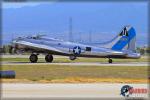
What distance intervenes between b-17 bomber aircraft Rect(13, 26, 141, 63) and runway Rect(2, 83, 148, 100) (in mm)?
28900

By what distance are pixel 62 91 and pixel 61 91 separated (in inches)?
1.8

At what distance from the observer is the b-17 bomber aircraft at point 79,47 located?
5209 centimetres

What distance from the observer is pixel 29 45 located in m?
52.2

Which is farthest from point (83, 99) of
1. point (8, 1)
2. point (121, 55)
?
point (121, 55)

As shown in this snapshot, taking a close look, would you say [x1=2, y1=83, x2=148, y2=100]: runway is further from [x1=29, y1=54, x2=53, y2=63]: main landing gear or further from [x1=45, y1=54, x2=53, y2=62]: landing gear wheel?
[x1=45, y1=54, x2=53, y2=62]: landing gear wheel

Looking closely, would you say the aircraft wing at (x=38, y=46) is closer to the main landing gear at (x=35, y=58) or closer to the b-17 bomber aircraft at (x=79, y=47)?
the b-17 bomber aircraft at (x=79, y=47)

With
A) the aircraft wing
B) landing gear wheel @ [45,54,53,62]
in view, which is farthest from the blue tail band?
landing gear wheel @ [45,54,53,62]

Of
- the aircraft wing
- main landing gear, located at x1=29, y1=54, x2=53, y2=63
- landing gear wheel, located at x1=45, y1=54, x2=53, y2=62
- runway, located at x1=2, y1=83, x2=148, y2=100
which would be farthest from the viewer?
landing gear wheel, located at x1=45, y1=54, x2=53, y2=62

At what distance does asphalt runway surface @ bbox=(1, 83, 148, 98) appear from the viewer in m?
18.5

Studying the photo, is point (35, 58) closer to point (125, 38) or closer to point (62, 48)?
point (62, 48)

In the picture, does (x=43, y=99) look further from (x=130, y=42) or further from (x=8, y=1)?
(x=130, y=42)

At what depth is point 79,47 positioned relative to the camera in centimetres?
5222

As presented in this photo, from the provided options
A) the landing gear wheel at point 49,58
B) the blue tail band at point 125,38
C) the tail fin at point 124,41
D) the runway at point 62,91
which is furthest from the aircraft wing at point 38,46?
the runway at point 62,91

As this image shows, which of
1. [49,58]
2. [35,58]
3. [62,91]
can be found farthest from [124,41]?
[62,91]
